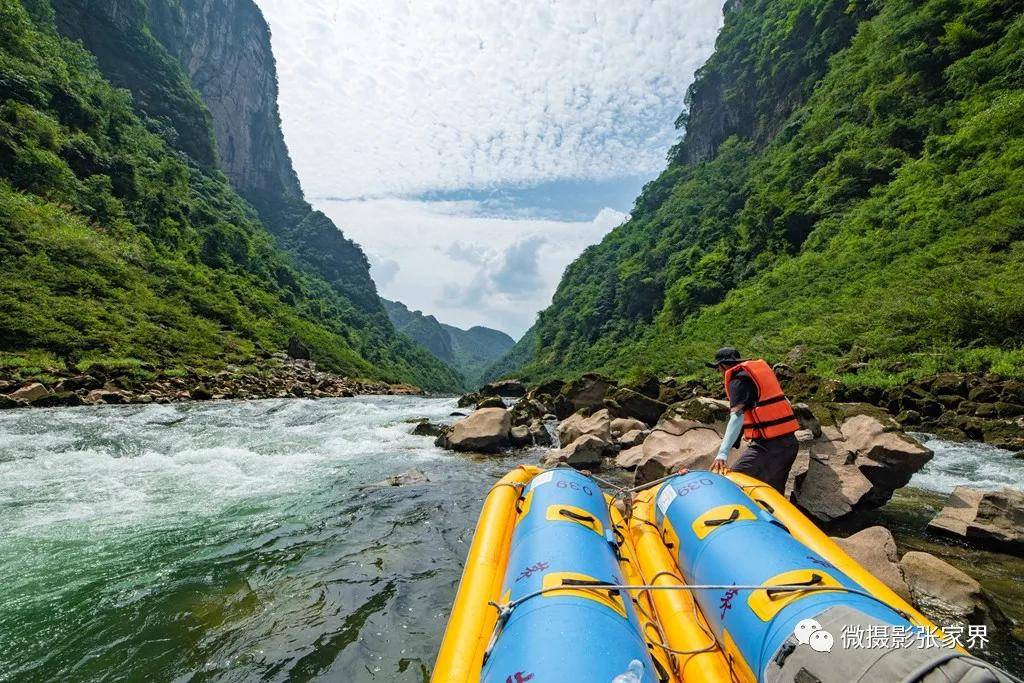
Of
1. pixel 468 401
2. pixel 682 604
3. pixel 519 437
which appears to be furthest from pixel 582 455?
pixel 468 401

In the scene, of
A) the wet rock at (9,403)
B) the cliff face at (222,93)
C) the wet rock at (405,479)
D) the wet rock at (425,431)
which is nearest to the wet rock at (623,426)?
the wet rock at (405,479)

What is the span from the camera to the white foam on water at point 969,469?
7406 mm

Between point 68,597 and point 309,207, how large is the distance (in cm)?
13491

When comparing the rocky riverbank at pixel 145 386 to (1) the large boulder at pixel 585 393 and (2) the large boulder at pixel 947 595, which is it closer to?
(1) the large boulder at pixel 585 393

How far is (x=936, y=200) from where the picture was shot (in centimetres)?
2097

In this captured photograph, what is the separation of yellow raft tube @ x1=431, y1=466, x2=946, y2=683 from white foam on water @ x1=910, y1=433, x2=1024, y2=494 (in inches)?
219

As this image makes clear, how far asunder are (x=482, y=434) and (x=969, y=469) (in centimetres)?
951

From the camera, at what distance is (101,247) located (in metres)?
25.2

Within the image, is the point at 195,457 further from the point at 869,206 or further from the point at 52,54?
the point at 52,54

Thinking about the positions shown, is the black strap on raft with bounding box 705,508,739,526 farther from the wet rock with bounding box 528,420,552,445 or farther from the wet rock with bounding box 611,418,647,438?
the wet rock with bounding box 528,420,552,445

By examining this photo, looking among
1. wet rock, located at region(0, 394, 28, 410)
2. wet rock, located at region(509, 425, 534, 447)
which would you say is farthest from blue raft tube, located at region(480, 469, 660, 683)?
wet rock, located at region(0, 394, 28, 410)

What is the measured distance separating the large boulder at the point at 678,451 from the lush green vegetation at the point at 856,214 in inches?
382

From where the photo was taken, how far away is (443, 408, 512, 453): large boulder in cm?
1159

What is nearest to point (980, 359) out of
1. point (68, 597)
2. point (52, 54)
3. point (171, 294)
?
point (68, 597)
